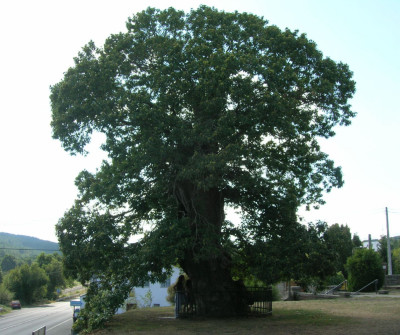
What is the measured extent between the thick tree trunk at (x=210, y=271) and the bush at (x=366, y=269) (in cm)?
1818

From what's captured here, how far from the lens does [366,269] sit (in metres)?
33.5

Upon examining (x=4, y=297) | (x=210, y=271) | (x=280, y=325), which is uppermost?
(x=210, y=271)

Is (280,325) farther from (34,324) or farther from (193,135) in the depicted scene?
(34,324)

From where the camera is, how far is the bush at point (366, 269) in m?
33.5

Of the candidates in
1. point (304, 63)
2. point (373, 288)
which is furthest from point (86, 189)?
point (373, 288)

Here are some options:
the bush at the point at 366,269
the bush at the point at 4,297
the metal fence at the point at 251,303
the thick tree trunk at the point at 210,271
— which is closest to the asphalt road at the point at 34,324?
the metal fence at the point at 251,303

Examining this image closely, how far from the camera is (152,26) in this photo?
1836 centimetres

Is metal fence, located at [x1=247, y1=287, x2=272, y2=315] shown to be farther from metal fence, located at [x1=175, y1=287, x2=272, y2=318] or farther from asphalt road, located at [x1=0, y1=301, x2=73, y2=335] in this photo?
asphalt road, located at [x1=0, y1=301, x2=73, y2=335]

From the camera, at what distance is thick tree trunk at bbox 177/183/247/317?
17.9m

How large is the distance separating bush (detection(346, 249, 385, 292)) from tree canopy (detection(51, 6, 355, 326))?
1795 cm

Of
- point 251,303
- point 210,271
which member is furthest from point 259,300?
point 210,271

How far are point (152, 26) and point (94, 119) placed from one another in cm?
455

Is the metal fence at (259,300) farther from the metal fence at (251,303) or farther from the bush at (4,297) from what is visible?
the bush at (4,297)

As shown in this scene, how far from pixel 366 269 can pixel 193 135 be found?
2352cm
